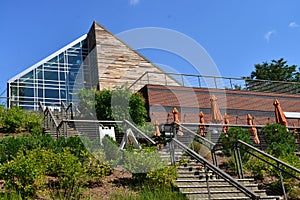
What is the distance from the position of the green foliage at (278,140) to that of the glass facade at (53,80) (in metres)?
15.1

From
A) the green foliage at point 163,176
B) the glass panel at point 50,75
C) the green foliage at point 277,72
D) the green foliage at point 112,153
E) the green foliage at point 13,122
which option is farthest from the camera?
the green foliage at point 277,72

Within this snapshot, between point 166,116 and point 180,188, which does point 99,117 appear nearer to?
point 166,116

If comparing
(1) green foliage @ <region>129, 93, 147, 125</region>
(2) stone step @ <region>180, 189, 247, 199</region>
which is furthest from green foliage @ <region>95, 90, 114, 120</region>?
(2) stone step @ <region>180, 189, 247, 199</region>

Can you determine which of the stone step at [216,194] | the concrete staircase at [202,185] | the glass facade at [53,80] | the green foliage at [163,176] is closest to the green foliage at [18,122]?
the glass facade at [53,80]

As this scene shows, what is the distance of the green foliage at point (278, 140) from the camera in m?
11.3

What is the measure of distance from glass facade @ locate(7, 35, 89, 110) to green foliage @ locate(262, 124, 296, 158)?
1512 cm

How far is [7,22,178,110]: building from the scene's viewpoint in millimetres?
25094

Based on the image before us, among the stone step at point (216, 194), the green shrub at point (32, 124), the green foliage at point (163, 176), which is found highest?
the green shrub at point (32, 124)

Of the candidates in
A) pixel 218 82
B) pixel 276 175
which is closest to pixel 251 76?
pixel 218 82

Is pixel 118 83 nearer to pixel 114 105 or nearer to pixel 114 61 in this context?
pixel 114 61

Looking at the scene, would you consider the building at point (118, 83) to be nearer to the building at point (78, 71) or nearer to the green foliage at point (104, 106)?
the building at point (78, 71)

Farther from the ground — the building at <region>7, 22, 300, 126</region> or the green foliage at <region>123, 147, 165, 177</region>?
the building at <region>7, 22, 300, 126</region>

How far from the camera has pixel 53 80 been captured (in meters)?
26.5

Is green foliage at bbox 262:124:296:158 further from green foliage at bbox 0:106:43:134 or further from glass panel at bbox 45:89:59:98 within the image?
glass panel at bbox 45:89:59:98
